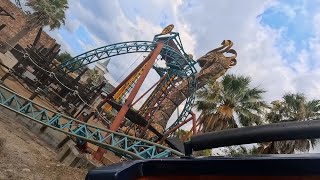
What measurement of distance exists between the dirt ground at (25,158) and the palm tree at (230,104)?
816cm

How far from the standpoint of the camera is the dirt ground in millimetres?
9680

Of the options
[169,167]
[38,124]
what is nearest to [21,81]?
[38,124]

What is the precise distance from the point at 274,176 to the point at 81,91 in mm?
21620

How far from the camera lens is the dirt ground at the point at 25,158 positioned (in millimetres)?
9680

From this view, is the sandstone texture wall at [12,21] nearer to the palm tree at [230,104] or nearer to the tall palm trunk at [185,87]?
the tall palm trunk at [185,87]

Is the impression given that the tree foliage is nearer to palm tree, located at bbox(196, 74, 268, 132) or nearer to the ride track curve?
the ride track curve

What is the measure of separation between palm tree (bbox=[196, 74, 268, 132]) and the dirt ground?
8.16 metres

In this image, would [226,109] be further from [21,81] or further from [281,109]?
[21,81]

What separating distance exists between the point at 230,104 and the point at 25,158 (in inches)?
426

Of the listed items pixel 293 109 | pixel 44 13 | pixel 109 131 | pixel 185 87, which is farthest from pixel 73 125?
pixel 44 13

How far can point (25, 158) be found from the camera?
11.1 metres

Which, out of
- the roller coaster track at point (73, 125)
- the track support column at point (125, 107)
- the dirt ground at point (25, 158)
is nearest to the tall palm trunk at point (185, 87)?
the track support column at point (125, 107)

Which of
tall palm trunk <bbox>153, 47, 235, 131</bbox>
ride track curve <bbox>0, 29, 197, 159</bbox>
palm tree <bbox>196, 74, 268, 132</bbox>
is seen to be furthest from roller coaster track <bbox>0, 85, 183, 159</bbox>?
tall palm trunk <bbox>153, 47, 235, 131</bbox>

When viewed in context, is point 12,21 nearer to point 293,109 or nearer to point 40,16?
point 40,16
